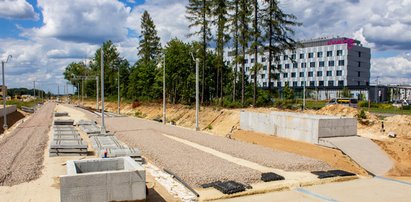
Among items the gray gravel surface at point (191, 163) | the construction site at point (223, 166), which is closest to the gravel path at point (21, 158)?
the construction site at point (223, 166)

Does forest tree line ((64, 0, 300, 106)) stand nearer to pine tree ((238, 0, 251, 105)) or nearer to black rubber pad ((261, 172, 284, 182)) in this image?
pine tree ((238, 0, 251, 105))

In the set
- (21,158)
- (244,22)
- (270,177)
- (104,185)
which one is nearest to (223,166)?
(270,177)

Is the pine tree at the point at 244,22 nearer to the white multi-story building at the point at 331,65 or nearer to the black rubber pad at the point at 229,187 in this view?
the black rubber pad at the point at 229,187

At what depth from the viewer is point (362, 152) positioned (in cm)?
1928

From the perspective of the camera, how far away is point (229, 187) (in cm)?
1237

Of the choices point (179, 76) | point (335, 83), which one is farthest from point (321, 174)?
point (335, 83)

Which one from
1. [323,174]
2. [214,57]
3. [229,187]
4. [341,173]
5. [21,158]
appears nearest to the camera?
[229,187]

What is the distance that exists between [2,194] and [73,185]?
3.38 metres

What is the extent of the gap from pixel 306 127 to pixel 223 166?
9144mm

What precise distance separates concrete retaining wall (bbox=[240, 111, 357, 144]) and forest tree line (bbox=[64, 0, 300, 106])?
1018cm

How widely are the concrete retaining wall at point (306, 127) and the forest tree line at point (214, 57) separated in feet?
33.4

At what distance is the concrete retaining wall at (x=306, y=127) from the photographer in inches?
856

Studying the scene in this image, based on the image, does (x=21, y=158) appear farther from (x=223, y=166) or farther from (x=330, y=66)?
(x=330, y=66)

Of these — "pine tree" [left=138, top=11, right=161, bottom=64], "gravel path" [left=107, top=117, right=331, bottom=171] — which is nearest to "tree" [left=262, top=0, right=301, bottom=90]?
"gravel path" [left=107, top=117, right=331, bottom=171]
